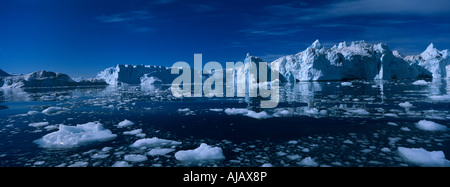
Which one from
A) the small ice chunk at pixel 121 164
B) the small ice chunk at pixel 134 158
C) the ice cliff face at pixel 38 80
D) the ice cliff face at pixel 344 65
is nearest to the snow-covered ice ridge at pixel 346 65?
the ice cliff face at pixel 344 65

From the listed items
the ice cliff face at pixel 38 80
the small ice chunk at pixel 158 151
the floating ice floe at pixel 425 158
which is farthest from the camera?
the ice cliff face at pixel 38 80

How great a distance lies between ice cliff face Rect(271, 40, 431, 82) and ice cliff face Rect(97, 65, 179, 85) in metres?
47.3

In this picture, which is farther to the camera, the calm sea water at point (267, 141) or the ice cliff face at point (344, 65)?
the ice cliff face at point (344, 65)

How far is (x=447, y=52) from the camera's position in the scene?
5847 cm

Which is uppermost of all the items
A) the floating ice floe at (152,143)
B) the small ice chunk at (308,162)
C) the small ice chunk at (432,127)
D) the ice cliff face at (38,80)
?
the ice cliff face at (38,80)

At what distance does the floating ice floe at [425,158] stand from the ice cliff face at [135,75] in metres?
77.3

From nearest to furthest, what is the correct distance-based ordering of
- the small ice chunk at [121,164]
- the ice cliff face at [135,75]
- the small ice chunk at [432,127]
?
the small ice chunk at [121,164] → the small ice chunk at [432,127] → the ice cliff face at [135,75]

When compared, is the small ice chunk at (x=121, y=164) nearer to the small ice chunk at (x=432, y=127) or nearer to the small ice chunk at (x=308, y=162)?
the small ice chunk at (x=308, y=162)

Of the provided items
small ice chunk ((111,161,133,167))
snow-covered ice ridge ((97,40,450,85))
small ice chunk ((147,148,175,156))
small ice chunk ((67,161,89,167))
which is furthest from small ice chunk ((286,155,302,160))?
snow-covered ice ridge ((97,40,450,85))

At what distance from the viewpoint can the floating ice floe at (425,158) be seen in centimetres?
362
